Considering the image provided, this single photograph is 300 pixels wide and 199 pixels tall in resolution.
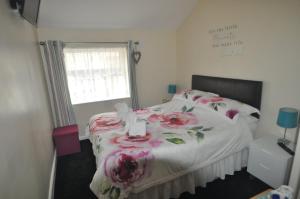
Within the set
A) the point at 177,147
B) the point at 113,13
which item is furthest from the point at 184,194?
the point at 113,13

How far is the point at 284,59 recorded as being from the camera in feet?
6.56

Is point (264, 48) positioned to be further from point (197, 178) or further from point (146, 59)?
point (146, 59)

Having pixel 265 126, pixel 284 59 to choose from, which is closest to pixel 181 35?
pixel 284 59

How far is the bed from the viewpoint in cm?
152

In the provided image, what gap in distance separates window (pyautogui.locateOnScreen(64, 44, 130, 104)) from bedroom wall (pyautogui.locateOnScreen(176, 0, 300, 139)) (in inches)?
66.5

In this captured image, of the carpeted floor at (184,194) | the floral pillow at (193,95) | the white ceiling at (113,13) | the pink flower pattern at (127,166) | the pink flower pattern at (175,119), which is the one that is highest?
the white ceiling at (113,13)

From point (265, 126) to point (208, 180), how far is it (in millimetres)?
1124

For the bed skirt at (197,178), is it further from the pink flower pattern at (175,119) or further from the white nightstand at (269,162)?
the pink flower pattern at (175,119)

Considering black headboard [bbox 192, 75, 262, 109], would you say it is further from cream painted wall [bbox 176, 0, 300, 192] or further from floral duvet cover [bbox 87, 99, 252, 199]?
floral duvet cover [bbox 87, 99, 252, 199]

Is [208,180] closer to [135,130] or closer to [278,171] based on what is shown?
[278,171]

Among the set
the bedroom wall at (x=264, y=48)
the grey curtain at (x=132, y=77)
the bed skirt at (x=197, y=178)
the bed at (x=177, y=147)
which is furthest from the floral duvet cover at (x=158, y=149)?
the grey curtain at (x=132, y=77)

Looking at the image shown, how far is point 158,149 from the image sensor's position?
164 centimetres

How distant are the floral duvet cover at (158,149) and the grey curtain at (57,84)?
969 mm

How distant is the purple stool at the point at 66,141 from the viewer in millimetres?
2706
